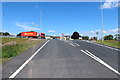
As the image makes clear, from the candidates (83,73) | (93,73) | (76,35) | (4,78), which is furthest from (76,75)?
(76,35)

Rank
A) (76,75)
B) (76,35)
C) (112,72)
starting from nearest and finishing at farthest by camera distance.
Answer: (76,75) < (112,72) < (76,35)

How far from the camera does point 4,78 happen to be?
18.6 ft

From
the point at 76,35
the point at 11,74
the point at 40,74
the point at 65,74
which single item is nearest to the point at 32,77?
the point at 40,74

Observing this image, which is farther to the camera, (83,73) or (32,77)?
(83,73)

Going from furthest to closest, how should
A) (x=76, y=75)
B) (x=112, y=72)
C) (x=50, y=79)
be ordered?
(x=112, y=72) → (x=76, y=75) → (x=50, y=79)

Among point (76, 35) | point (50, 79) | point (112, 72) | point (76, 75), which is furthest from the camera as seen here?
point (76, 35)

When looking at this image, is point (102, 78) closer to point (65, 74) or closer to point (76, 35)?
point (65, 74)

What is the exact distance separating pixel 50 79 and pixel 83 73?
1.58 m

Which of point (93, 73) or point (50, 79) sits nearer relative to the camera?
point (50, 79)

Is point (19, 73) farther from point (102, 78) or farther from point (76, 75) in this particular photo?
point (102, 78)

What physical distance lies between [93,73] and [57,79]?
67.9 inches

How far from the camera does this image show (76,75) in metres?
6.04

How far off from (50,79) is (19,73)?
1.58 m

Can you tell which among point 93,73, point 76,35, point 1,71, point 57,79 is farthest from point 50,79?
point 76,35
